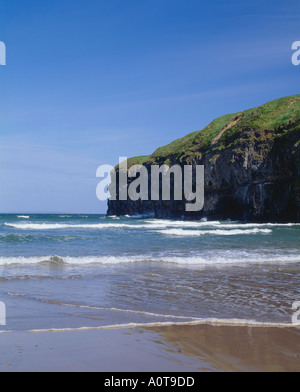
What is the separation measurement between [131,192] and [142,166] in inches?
223

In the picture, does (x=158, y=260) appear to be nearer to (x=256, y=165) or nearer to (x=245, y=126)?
(x=256, y=165)

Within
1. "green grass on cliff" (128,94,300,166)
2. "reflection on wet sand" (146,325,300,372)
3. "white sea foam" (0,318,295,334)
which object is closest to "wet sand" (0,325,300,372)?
"reflection on wet sand" (146,325,300,372)

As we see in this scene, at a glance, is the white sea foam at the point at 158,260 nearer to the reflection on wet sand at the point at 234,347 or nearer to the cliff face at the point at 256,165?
the reflection on wet sand at the point at 234,347

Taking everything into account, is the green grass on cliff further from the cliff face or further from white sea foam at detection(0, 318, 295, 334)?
white sea foam at detection(0, 318, 295, 334)

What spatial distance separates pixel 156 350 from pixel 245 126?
4021 centimetres

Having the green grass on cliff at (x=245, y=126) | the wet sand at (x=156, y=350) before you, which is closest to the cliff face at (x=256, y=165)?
the green grass on cliff at (x=245, y=126)

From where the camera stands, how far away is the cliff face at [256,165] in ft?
120

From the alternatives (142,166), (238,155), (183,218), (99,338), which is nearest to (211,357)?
(99,338)

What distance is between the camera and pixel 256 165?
129ft

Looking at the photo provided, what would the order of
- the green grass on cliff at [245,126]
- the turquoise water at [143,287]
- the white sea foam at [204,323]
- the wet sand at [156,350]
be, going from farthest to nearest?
the green grass on cliff at [245,126], the turquoise water at [143,287], the white sea foam at [204,323], the wet sand at [156,350]

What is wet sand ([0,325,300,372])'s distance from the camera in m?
3.65

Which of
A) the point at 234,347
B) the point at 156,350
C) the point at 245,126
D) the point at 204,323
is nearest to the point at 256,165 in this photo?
the point at 245,126

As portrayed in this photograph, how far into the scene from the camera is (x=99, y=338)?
4.56 metres
